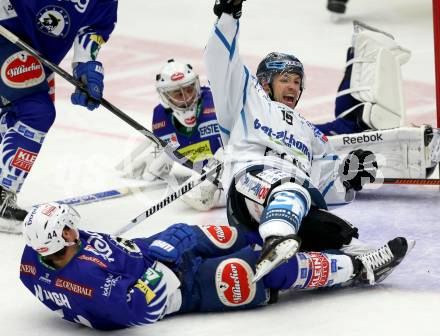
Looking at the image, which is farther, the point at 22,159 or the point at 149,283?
the point at 22,159

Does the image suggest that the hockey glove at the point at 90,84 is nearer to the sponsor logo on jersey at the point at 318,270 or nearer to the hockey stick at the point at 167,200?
the hockey stick at the point at 167,200

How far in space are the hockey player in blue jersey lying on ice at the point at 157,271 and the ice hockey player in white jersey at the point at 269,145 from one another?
185 millimetres

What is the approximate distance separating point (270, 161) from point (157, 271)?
67 cm

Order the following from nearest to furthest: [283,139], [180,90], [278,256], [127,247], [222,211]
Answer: [278,256] < [127,247] < [283,139] < [222,211] < [180,90]

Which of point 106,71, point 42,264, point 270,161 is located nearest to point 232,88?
point 270,161

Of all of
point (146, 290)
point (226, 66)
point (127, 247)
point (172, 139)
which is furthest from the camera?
point (172, 139)

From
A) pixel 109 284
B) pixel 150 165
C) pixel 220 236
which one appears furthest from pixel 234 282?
pixel 150 165

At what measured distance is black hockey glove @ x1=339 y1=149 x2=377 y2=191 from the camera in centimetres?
458

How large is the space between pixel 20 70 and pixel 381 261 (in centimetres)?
174

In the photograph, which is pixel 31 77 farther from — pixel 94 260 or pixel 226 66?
pixel 94 260

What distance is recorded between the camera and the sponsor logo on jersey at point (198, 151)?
18.5 ft

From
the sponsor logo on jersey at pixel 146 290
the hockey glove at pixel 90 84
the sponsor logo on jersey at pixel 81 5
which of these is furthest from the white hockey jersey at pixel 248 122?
the sponsor logo on jersey at pixel 81 5

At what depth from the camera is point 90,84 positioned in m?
5.12

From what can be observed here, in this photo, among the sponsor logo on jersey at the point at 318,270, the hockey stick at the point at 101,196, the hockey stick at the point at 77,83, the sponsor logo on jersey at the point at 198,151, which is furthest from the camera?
the sponsor logo on jersey at the point at 198,151
